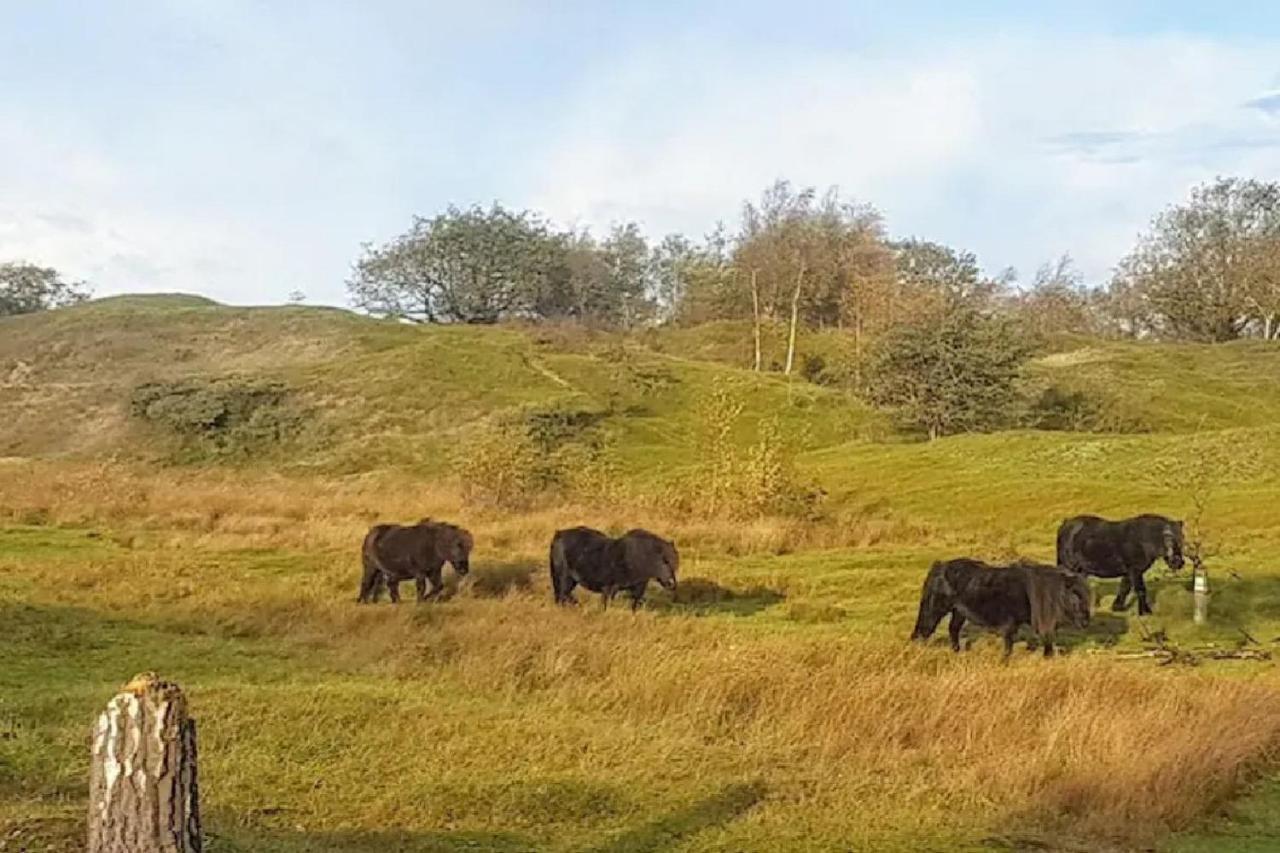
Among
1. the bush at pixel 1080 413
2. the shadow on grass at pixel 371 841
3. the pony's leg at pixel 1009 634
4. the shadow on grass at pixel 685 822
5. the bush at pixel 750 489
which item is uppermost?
the bush at pixel 1080 413

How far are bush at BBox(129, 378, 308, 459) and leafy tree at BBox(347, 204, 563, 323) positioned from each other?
33181 mm

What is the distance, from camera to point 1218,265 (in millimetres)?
91188

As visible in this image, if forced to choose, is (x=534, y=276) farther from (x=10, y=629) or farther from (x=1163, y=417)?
(x=10, y=629)

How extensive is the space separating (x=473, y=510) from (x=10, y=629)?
19.3m

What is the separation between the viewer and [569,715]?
1348 cm

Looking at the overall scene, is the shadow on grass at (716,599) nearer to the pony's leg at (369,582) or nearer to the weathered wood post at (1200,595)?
the pony's leg at (369,582)

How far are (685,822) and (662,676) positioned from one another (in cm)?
419

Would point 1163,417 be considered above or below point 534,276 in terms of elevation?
below

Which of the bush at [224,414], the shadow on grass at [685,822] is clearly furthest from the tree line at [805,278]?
the shadow on grass at [685,822]

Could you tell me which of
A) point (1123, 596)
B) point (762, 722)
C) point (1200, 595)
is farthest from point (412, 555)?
point (1200, 595)

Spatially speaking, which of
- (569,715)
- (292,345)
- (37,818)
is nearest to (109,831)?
(37,818)

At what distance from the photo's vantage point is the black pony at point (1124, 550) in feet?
73.4

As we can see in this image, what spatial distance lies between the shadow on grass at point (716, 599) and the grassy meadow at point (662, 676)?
93mm

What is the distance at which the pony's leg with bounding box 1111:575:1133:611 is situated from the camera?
22328 millimetres
